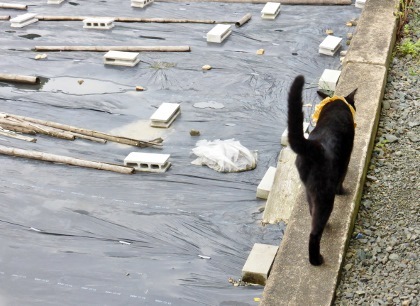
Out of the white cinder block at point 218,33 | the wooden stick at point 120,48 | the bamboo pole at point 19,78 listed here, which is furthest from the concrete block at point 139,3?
the bamboo pole at point 19,78

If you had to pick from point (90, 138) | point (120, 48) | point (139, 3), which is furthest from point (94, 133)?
point (139, 3)

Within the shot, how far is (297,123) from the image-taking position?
3785mm

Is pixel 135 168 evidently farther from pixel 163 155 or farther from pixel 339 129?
pixel 339 129

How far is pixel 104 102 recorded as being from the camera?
7.37 meters

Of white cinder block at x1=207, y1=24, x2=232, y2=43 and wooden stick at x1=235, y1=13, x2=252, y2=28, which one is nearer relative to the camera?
white cinder block at x1=207, y1=24, x2=232, y2=43

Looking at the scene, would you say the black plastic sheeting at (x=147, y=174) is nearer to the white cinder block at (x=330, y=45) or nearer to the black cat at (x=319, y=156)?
the white cinder block at (x=330, y=45)

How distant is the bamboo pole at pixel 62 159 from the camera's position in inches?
240

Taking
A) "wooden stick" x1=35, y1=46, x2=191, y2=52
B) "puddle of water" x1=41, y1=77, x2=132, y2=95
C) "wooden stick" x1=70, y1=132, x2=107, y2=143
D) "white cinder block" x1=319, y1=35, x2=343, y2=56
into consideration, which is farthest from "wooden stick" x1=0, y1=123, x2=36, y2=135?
"white cinder block" x1=319, y1=35, x2=343, y2=56

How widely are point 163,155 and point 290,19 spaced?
4.17 m

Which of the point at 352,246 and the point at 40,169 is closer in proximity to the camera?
the point at 352,246

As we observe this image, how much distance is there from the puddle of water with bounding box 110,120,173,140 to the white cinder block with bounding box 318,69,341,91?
1.92 m

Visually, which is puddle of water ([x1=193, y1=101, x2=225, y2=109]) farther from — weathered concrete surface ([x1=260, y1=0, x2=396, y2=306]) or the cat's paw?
the cat's paw

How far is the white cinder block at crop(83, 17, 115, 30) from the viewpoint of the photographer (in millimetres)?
9336

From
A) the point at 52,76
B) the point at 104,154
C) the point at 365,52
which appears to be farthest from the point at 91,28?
the point at 365,52
